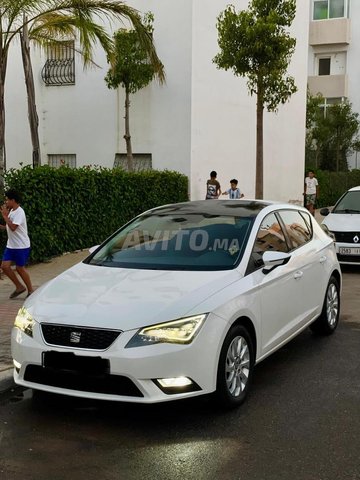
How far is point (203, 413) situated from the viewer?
4375mm

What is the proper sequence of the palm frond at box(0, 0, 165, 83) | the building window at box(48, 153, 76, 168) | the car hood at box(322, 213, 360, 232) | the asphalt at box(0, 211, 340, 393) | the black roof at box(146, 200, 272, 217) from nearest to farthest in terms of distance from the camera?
the asphalt at box(0, 211, 340, 393), the black roof at box(146, 200, 272, 217), the car hood at box(322, 213, 360, 232), the palm frond at box(0, 0, 165, 83), the building window at box(48, 153, 76, 168)

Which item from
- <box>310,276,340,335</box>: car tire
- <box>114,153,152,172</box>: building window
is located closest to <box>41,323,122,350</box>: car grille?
<box>310,276,340,335</box>: car tire

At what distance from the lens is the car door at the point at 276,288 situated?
15.9ft

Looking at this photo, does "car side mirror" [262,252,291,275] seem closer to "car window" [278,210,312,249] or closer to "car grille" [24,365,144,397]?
"car window" [278,210,312,249]

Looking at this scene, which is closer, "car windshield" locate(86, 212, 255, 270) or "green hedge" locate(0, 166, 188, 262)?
"car windshield" locate(86, 212, 255, 270)

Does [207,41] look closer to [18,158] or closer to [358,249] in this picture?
[18,158]

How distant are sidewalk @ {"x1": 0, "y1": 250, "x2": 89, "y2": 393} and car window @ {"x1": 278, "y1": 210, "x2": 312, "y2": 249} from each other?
9.30 ft

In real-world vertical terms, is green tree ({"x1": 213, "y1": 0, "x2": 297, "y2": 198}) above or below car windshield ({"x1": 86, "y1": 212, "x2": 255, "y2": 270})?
above

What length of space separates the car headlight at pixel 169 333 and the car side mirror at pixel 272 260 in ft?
3.51

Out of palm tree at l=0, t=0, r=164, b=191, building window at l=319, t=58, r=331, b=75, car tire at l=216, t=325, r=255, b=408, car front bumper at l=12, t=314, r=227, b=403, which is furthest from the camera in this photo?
building window at l=319, t=58, r=331, b=75

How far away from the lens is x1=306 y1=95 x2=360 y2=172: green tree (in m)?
29.3

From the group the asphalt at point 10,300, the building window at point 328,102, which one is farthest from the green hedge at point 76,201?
the building window at point 328,102

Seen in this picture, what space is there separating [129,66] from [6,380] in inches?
444

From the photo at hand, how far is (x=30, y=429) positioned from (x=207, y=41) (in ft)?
44.7
